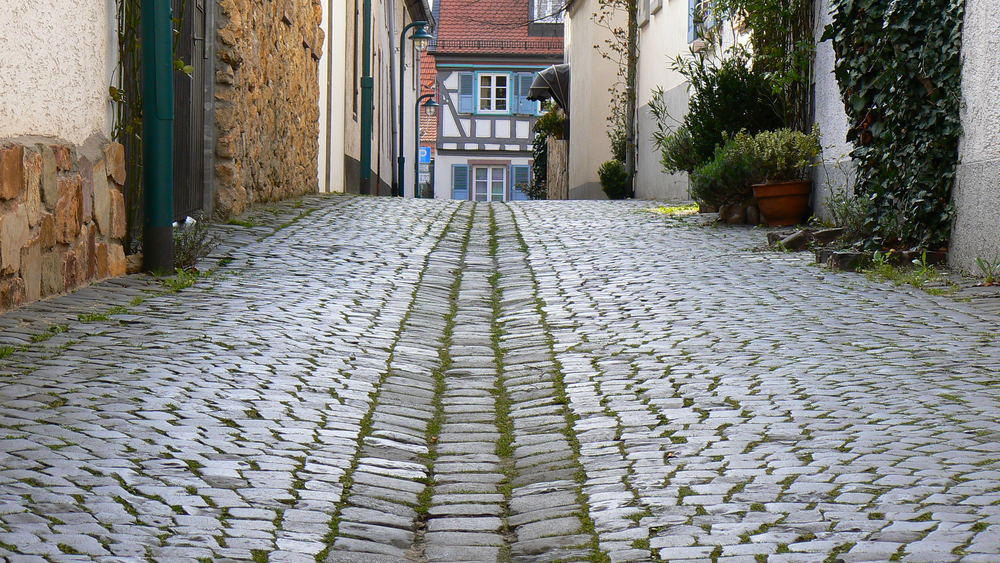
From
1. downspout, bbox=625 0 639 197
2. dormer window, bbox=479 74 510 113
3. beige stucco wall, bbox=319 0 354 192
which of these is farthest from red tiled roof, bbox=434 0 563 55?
beige stucco wall, bbox=319 0 354 192

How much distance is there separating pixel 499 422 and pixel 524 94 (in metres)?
39.7

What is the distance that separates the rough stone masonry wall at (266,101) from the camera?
1081 centimetres

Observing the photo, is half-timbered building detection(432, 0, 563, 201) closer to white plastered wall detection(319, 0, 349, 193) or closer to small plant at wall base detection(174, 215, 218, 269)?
white plastered wall detection(319, 0, 349, 193)

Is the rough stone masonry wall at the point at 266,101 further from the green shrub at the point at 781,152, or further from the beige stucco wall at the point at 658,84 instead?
the beige stucco wall at the point at 658,84

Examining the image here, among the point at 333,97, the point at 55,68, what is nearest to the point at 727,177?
the point at 55,68

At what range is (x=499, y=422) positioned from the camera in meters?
4.79

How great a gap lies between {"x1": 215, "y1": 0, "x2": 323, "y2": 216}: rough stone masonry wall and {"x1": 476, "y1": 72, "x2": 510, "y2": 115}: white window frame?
2783 centimetres

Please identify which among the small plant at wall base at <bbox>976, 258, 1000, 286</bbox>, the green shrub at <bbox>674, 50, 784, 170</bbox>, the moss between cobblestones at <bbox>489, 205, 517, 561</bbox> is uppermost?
the green shrub at <bbox>674, 50, 784, 170</bbox>

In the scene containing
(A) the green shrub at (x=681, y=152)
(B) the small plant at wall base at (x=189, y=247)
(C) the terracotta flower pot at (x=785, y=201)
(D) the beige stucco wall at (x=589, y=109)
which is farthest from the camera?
(D) the beige stucco wall at (x=589, y=109)

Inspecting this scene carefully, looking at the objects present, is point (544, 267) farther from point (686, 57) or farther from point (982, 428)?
point (686, 57)

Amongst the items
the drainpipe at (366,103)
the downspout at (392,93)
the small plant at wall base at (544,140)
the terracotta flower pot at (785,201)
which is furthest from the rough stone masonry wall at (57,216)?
the small plant at wall base at (544,140)

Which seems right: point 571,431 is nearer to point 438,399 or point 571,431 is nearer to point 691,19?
A: point 438,399

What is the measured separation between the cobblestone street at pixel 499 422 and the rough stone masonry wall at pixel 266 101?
3.14 meters

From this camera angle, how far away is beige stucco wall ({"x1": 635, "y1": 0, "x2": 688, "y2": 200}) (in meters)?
17.5
